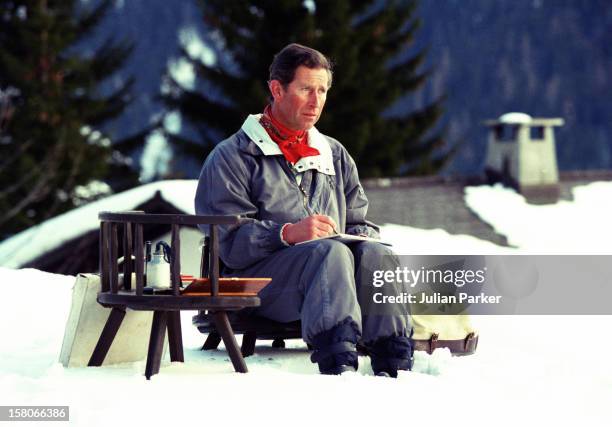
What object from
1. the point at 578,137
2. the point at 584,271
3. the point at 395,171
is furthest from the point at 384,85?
the point at 578,137

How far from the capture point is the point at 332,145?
18.2 feet

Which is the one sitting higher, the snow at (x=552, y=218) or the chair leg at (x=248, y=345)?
the chair leg at (x=248, y=345)

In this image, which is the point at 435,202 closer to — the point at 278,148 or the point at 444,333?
the point at 444,333

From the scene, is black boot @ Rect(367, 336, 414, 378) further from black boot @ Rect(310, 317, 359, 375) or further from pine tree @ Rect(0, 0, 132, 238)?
pine tree @ Rect(0, 0, 132, 238)

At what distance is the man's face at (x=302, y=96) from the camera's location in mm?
5219

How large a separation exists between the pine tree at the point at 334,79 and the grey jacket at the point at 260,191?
21.1 meters

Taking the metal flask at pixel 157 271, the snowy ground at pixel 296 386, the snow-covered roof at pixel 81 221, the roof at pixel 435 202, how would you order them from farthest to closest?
the roof at pixel 435 202 < the snow-covered roof at pixel 81 221 < the metal flask at pixel 157 271 < the snowy ground at pixel 296 386

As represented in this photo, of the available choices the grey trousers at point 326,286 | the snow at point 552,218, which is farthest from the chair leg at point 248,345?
the snow at point 552,218

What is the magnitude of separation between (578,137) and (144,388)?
6408cm

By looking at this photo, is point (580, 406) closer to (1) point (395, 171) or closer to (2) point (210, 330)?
(2) point (210, 330)

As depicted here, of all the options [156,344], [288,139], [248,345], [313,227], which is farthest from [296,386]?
[288,139]

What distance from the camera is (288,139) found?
210 inches

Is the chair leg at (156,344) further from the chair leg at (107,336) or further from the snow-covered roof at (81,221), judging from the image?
the snow-covered roof at (81,221)

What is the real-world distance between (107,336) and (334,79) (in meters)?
23.4
